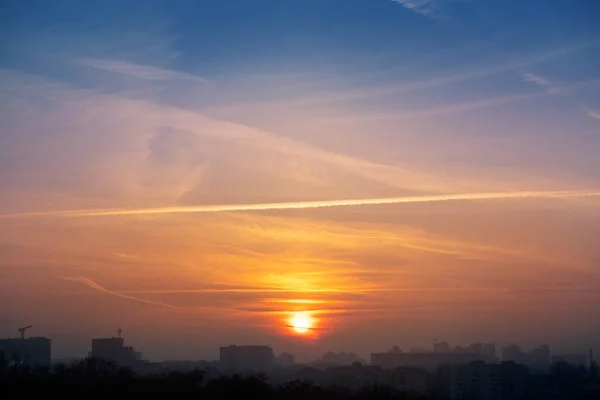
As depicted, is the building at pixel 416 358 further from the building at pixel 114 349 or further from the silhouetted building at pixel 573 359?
the building at pixel 114 349

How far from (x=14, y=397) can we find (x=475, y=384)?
1190 inches

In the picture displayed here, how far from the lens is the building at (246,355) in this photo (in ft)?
319

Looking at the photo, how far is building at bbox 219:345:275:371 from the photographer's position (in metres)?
97.2

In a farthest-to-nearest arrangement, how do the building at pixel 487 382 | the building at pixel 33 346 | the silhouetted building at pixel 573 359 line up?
the building at pixel 33 346 < the silhouetted building at pixel 573 359 < the building at pixel 487 382

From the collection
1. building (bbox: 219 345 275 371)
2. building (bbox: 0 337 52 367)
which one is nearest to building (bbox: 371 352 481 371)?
building (bbox: 219 345 275 371)

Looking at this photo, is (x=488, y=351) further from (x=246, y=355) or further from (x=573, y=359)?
(x=246, y=355)

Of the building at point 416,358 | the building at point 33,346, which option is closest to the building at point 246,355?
the building at point 416,358

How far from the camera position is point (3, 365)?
52812 millimetres

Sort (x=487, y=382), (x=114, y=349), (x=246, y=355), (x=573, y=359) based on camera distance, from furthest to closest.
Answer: (x=246, y=355) < (x=114, y=349) < (x=573, y=359) < (x=487, y=382)

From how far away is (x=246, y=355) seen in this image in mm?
101125

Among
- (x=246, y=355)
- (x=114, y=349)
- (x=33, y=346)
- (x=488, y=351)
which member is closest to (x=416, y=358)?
(x=488, y=351)

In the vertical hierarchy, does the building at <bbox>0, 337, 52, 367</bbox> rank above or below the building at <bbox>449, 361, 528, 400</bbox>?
above

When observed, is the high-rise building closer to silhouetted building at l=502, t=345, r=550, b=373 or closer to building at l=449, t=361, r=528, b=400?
silhouetted building at l=502, t=345, r=550, b=373

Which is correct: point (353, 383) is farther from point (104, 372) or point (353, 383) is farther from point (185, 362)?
point (185, 362)
